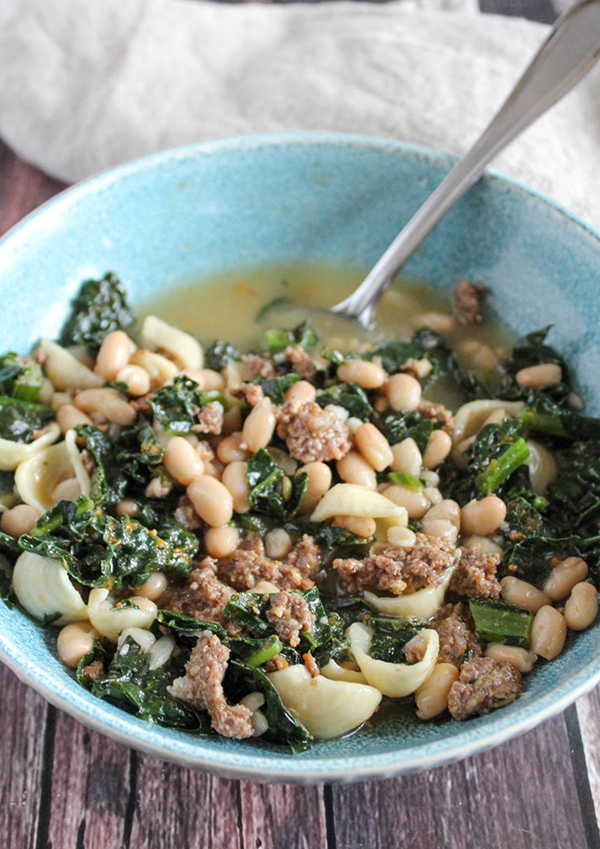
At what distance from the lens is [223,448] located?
3.27 metres

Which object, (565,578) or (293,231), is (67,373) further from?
(565,578)

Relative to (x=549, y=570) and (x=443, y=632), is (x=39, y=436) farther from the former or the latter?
(x=549, y=570)

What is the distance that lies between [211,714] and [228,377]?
1500 millimetres

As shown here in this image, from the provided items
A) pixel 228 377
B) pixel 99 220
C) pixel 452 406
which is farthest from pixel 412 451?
pixel 99 220

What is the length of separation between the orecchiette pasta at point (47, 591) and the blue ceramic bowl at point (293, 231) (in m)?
1.05

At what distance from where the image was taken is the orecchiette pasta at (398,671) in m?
2.62

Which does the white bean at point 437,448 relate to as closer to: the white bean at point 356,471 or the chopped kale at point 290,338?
the white bean at point 356,471

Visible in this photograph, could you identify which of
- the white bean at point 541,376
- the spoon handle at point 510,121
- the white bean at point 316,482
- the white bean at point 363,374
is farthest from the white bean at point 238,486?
the white bean at point 541,376

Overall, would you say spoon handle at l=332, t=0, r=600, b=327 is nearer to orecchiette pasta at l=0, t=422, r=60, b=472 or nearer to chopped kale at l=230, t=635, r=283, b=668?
orecchiette pasta at l=0, t=422, r=60, b=472

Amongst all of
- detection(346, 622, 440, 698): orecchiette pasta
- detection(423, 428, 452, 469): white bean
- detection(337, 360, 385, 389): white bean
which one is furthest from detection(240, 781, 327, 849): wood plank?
detection(337, 360, 385, 389): white bean

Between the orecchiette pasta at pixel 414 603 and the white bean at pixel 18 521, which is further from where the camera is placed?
the white bean at pixel 18 521

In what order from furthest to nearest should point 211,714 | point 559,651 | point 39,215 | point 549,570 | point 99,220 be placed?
point 99,220, point 39,215, point 549,570, point 559,651, point 211,714

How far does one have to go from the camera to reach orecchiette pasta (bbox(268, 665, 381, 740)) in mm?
2543

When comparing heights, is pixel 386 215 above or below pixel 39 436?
above
